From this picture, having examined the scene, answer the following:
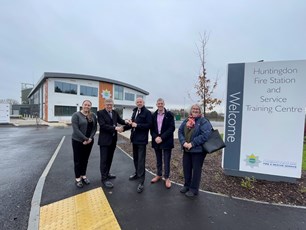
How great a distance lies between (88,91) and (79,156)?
109ft

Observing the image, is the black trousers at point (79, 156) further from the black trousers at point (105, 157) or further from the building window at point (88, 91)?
the building window at point (88, 91)

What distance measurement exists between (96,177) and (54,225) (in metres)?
2.08

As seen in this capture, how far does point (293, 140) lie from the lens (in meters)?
4.24

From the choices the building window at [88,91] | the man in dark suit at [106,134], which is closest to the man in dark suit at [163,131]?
the man in dark suit at [106,134]

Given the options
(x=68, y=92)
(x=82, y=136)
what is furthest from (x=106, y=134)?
(x=68, y=92)

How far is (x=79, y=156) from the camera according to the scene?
425 cm

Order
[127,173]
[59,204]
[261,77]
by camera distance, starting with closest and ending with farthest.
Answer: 1. [59,204]
2. [261,77]
3. [127,173]

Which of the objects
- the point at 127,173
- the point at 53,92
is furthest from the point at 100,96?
the point at 127,173

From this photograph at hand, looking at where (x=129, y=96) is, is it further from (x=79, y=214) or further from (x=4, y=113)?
(x=79, y=214)

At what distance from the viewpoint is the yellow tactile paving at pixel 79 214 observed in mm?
2805

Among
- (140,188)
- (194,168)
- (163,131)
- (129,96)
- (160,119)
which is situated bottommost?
(140,188)

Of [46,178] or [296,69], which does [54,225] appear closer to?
[46,178]

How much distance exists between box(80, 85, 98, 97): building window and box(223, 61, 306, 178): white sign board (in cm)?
3320

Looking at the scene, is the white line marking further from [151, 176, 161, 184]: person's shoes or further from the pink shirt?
the pink shirt
